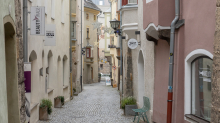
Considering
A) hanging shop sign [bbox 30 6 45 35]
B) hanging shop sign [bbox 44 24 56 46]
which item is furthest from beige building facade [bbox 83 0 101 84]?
hanging shop sign [bbox 30 6 45 35]

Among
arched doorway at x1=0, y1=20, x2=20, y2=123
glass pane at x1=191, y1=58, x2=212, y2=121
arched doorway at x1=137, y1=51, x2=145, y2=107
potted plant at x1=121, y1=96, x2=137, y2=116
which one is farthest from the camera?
arched doorway at x1=137, y1=51, x2=145, y2=107

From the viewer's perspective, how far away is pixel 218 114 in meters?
5.20

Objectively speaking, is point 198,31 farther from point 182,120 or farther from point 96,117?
point 96,117

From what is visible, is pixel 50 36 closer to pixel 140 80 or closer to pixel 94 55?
pixel 140 80

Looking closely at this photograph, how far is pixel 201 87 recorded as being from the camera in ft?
23.5

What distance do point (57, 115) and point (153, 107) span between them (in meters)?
5.57

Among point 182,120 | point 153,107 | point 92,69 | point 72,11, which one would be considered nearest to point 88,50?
point 92,69

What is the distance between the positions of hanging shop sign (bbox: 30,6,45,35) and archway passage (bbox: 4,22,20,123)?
13.3ft

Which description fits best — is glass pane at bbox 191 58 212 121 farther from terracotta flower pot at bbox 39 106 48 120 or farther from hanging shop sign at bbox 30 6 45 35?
terracotta flower pot at bbox 39 106 48 120

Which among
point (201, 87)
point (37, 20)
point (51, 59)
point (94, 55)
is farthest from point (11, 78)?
point (94, 55)

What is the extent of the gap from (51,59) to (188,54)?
34.6ft

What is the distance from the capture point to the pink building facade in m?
6.69

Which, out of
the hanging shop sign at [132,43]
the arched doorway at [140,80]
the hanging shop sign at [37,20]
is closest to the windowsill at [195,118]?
the hanging shop sign at [37,20]

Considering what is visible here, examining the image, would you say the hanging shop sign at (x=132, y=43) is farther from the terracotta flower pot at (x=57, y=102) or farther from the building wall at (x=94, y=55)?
the building wall at (x=94, y=55)
